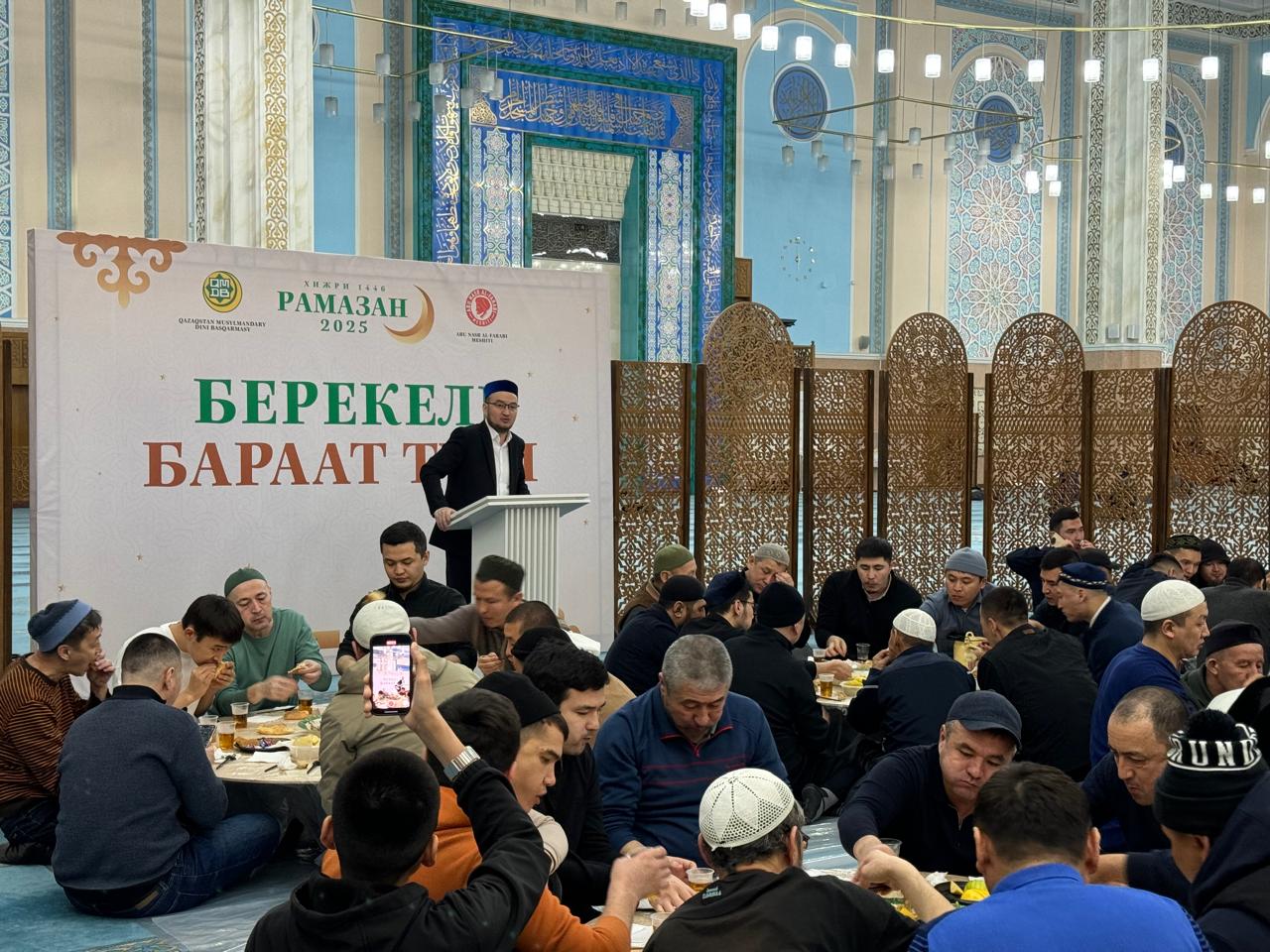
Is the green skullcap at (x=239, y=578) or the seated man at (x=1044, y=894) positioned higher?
the green skullcap at (x=239, y=578)

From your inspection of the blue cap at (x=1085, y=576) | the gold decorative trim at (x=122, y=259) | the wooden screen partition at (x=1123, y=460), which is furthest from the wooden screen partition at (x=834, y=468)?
the gold decorative trim at (x=122, y=259)

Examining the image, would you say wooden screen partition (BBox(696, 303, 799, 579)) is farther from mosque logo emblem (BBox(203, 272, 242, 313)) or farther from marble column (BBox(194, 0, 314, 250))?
marble column (BBox(194, 0, 314, 250))

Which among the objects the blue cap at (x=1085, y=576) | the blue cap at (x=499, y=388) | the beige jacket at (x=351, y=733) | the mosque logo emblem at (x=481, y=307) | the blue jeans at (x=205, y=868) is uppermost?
the mosque logo emblem at (x=481, y=307)

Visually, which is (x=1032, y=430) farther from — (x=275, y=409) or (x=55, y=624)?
(x=55, y=624)

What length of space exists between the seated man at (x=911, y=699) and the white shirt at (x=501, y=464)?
2805 millimetres

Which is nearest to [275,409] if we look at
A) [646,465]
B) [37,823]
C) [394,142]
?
[646,465]

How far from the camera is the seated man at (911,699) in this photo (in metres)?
4.78

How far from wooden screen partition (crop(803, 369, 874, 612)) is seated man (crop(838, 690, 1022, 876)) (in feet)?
18.7

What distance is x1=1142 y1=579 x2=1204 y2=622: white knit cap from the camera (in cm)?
455

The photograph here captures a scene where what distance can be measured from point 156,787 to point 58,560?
2.66 meters

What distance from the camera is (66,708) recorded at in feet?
16.0

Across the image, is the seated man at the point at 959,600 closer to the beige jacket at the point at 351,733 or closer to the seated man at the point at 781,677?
the seated man at the point at 781,677

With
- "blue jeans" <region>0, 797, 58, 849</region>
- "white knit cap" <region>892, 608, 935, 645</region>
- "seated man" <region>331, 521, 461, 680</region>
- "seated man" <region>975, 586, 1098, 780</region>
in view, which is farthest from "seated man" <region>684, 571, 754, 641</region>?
"blue jeans" <region>0, 797, 58, 849</region>

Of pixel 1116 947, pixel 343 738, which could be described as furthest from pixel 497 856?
pixel 343 738
